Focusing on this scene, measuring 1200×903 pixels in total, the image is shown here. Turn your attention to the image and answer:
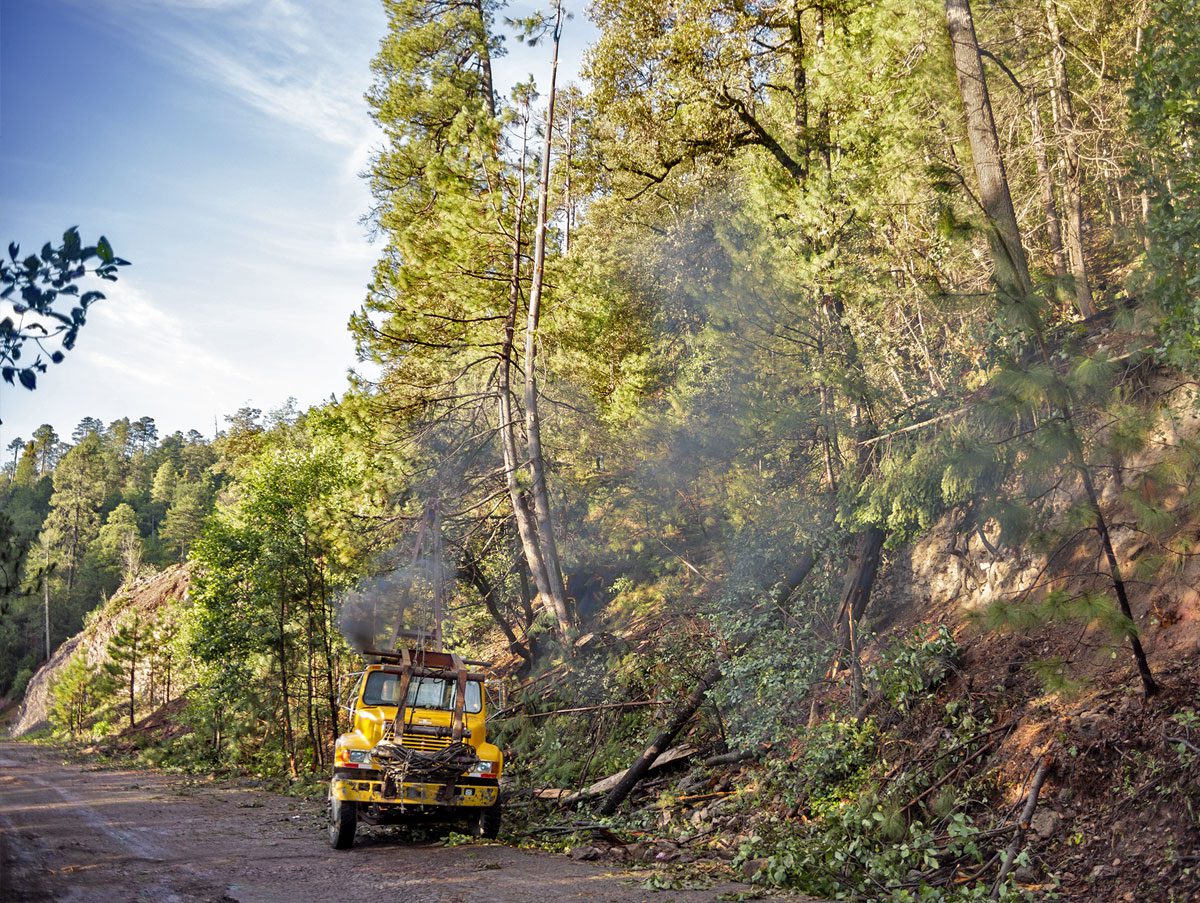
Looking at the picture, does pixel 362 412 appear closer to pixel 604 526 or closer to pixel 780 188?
pixel 604 526

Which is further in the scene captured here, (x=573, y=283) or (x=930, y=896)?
(x=573, y=283)

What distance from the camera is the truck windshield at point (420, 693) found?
1187cm

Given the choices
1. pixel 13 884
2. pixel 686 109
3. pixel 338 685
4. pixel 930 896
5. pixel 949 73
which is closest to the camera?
pixel 930 896

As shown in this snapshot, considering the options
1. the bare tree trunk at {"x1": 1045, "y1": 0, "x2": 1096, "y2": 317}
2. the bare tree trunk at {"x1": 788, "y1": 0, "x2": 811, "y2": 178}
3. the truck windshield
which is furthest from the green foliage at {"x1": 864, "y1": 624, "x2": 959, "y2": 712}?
the bare tree trunk at {"x1": 1045, "y1": 0, "x2": 1096, "y2": 317}

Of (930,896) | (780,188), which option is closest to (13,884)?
(930,896)

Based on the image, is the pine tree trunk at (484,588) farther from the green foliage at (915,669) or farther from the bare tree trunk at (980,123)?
the bare tree trunk at (980,123)

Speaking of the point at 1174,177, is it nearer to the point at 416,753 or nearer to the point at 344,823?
the point at 416,753

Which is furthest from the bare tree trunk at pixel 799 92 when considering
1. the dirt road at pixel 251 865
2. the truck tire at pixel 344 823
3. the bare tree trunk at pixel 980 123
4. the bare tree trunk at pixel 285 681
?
the bare tree trunk at pixel 285 681

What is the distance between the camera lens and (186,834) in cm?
1150

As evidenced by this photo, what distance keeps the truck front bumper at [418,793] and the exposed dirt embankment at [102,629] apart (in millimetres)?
41624

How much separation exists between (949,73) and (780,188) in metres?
2.73

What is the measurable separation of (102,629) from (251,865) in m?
59.2

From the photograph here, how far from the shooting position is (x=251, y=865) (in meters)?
9.04

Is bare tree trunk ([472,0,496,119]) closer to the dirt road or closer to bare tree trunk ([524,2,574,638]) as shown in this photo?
bare tree trunk ([524,2,574,638])
